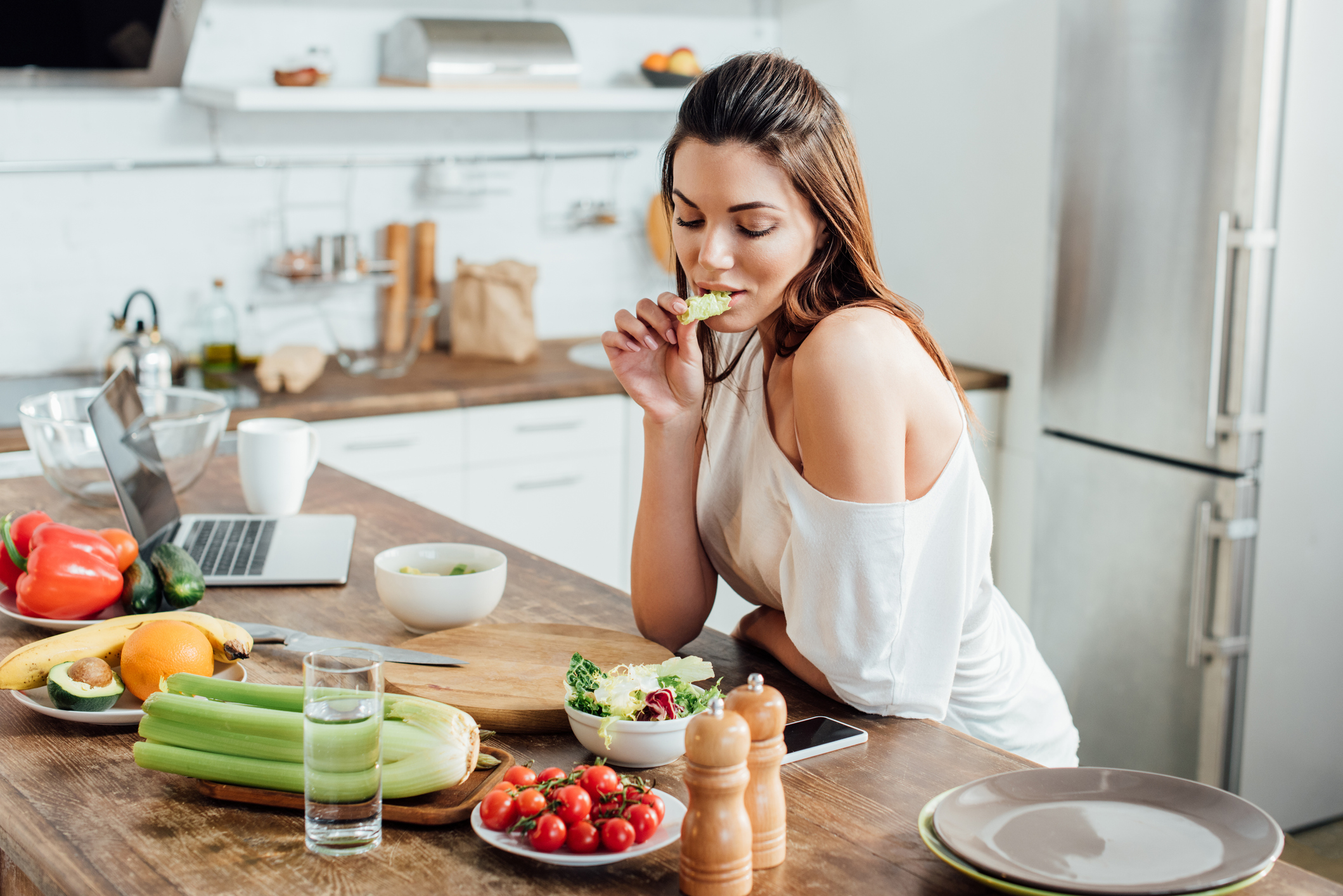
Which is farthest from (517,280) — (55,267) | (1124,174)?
(1124,174)

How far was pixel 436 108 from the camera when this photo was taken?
3.42m

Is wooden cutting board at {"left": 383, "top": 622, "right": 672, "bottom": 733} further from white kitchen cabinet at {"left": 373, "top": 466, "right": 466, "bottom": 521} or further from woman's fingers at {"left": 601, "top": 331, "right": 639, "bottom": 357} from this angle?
white kitchen cabinet at {"left": 373, "top": 466, "right": 466, "bottom": 521}

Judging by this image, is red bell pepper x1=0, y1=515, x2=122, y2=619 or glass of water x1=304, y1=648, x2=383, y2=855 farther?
red bell pepper x1=0, y1=515, x2=122, y2=619

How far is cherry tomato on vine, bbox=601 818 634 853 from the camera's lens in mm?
1036

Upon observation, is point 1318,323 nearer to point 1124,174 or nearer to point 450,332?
point 1124,174

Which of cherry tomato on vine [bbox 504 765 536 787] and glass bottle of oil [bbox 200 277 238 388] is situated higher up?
glass bottle of oil [bbox 200 277 238 388]

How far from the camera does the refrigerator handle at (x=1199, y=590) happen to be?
2.99 meters

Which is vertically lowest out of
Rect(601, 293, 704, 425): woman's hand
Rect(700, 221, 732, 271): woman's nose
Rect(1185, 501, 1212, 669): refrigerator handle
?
Rect(1185, 501, 1212, 669): refrigerator handle

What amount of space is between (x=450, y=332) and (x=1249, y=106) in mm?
2163

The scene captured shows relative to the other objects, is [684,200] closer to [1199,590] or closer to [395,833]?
[395,833]

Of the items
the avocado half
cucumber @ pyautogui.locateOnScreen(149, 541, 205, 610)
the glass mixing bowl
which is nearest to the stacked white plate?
the avocado half

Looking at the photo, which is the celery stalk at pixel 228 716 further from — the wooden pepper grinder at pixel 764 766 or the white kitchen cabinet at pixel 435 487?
the white kitchen cabinet at pixel 435 487

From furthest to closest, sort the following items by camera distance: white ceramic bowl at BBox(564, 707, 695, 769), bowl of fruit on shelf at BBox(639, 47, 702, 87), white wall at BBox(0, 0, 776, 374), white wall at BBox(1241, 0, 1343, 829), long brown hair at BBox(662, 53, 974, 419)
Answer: bowl of fruit on shelf at BBox(639, 47, 702, 87) → white wall at BBox(0, 0, 776, 374) → white wall at BBox(1241, 0, 1343, 829) → long brown hair at BBox(662, 53, 974, 419) → white ceramic bowl at BBox(564, 707, 695, 769)

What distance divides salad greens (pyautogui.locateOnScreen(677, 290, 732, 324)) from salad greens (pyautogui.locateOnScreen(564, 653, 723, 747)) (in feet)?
1.34
